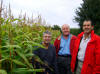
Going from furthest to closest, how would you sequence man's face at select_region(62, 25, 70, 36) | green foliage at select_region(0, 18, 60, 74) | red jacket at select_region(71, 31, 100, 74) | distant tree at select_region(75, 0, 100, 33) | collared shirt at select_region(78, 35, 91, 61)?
1. distant tree at select_region(75, 0, 100, 33)
2. man's face at select_region(62, 25, 70, 36)
3. collared shirt at select_region(78, 35, 91, 61)
4. red jacket at select_region(71, 31, 100, 74)
5. green foliage at select_region(0, 18, 60, 74)

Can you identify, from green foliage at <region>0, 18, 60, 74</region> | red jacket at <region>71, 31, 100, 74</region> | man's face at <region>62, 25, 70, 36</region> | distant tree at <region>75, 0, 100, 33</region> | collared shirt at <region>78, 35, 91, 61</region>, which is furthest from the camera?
distant tree at <region>75, 0, 100, 33</region>

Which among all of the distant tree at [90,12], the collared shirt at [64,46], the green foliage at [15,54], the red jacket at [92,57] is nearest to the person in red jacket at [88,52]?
the red jacket at [92,57]

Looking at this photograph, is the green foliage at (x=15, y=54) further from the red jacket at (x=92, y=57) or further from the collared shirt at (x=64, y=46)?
the collared shirt at (x=64, y=46)

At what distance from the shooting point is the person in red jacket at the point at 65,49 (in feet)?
10.1

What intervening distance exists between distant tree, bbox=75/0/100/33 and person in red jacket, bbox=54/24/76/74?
860 centimetres

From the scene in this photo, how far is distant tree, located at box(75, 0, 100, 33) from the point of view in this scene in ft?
37.2

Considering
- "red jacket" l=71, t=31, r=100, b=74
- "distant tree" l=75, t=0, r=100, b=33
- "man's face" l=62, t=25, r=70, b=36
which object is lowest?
"red jacket" l=71, t=31, r=100, b=74

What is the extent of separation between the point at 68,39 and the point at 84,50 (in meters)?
0.65

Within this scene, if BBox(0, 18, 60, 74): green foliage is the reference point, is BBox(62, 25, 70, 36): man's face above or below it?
above

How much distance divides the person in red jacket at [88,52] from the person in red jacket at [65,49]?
34 cm

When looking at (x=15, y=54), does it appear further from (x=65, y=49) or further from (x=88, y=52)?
(x=65, y=49)

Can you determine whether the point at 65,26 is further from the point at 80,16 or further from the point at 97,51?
the point at 80,16

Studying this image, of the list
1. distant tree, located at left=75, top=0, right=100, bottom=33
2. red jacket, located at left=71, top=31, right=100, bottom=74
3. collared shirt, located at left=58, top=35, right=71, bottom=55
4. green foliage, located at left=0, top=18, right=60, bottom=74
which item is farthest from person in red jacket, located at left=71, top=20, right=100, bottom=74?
distant tree, located at left=75, top=0, right=100, bottom=33

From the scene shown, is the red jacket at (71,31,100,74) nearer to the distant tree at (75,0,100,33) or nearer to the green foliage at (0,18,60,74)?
the green foliage at (0,18,60,74)
